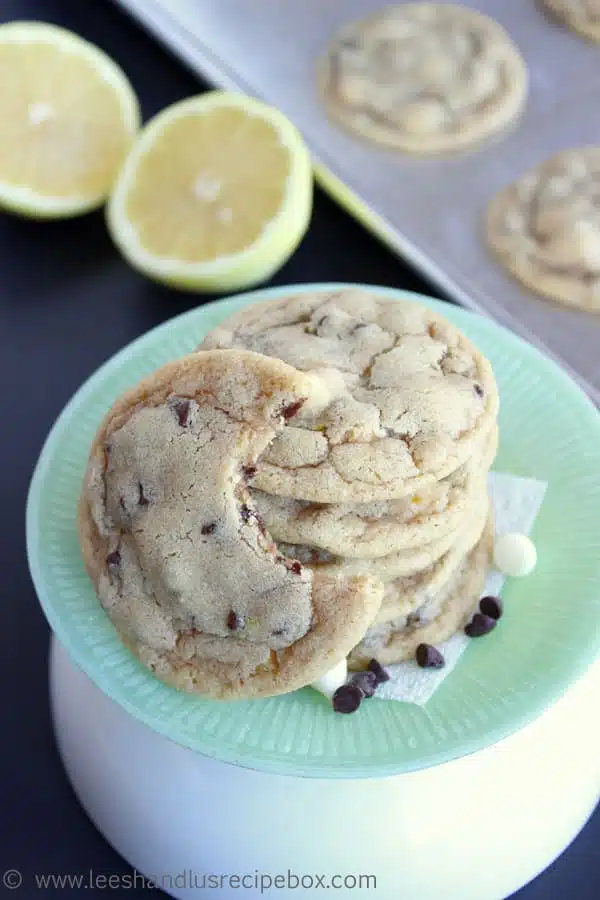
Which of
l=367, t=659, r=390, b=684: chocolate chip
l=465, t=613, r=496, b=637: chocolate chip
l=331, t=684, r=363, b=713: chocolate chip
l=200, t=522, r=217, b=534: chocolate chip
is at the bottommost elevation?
l=367, t=659, r=390, b=684: chocolate chip

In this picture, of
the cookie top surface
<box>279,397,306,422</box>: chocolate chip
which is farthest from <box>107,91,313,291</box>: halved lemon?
<box>279,397,306,422</box>: chocolate chip

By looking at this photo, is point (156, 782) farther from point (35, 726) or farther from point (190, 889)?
point (35, 726)

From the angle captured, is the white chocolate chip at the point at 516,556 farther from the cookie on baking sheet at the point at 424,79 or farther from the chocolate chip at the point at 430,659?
the cookie on baking sheet at the point at 424,79

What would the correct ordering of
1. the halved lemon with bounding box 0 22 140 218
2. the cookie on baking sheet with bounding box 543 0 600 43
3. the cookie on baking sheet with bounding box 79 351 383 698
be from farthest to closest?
the cookie on baking sheet with bounding box 543 0 600 43
the halved lemon with bounding box 0 22 140 218
the cookie on baking sheet with bounding box 79 351 383 698

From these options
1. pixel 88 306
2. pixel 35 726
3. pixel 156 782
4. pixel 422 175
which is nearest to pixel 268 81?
pixel 422 175

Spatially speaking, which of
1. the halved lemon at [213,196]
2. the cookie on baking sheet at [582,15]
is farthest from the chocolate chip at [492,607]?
the cookie on baking sheet at [582,15]

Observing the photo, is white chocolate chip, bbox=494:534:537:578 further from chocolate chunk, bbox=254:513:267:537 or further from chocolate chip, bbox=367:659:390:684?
chocolate chunk, bbox=254:513:267:537
